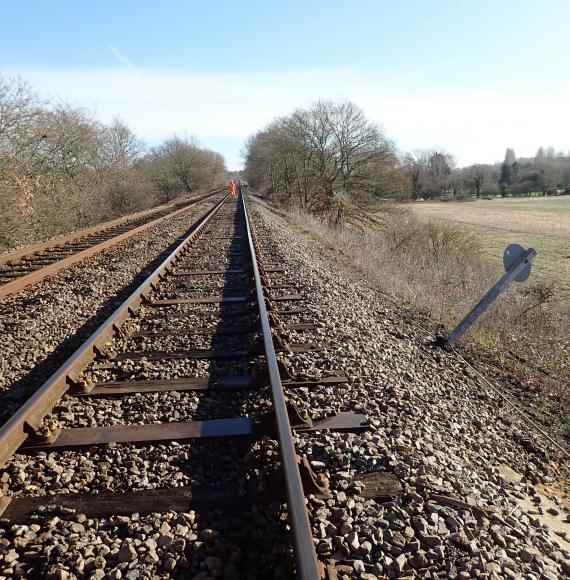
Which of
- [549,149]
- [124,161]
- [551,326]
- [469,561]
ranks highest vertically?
[549,149]

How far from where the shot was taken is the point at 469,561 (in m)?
2.19

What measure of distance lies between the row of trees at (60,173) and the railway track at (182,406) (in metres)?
10.4

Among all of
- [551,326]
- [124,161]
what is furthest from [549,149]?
[551,326]

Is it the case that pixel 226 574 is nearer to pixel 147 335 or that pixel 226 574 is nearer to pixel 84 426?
pixel 84 426

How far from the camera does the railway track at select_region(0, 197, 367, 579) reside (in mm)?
2502

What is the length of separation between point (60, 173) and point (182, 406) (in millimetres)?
20832

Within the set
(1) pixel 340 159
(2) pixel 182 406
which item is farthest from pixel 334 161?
(2) pixel 182 406

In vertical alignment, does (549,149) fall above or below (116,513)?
above

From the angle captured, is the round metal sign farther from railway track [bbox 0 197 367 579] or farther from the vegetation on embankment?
railway track [bbox 0 197 367 579]

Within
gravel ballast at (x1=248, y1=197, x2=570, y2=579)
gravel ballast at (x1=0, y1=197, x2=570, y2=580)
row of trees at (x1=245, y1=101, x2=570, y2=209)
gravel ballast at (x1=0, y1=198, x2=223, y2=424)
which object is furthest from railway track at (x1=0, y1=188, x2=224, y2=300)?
row of trees at (x1=245, y1=101, x2=570, y2=209)

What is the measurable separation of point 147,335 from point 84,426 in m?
1.96

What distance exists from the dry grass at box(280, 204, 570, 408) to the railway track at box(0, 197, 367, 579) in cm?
295

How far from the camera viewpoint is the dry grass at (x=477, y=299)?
653cm

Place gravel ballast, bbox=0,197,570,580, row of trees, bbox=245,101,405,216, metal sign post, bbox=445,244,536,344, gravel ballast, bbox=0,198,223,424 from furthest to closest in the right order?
row of trees, bbox=245,101,405,216
metal sign post, bbox=445,244,536,344
gravel ballast, bbox=0,198,223,424
gravel ballast, bbox=0,197,570,580
